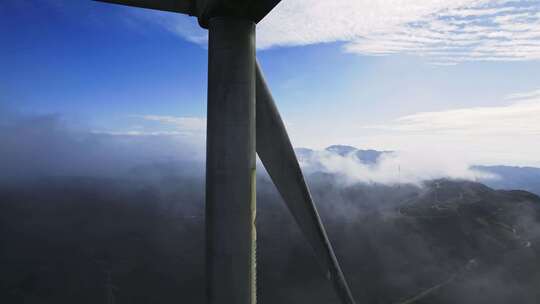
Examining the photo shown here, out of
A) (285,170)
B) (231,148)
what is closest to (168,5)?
(231,148)

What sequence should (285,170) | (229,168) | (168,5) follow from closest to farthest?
(229,168), (168,5), (285,170)

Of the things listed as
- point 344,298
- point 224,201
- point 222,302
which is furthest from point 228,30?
point 344,298

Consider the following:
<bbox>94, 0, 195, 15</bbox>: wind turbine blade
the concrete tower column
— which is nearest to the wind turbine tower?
the concrete tower column

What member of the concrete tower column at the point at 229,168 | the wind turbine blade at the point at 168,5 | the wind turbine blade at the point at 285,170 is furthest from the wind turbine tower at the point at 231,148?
the wind turbine blade at the point at 285,170

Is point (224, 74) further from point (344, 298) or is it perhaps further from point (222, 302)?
point (344, 298)

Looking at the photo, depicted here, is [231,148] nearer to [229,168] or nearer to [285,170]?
[229,168]

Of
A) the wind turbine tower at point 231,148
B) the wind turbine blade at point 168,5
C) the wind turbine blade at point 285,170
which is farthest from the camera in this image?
the wind turbine blade at point 285,170

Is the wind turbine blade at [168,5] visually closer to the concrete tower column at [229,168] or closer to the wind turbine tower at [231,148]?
the wind turbine tower at [231,148]
